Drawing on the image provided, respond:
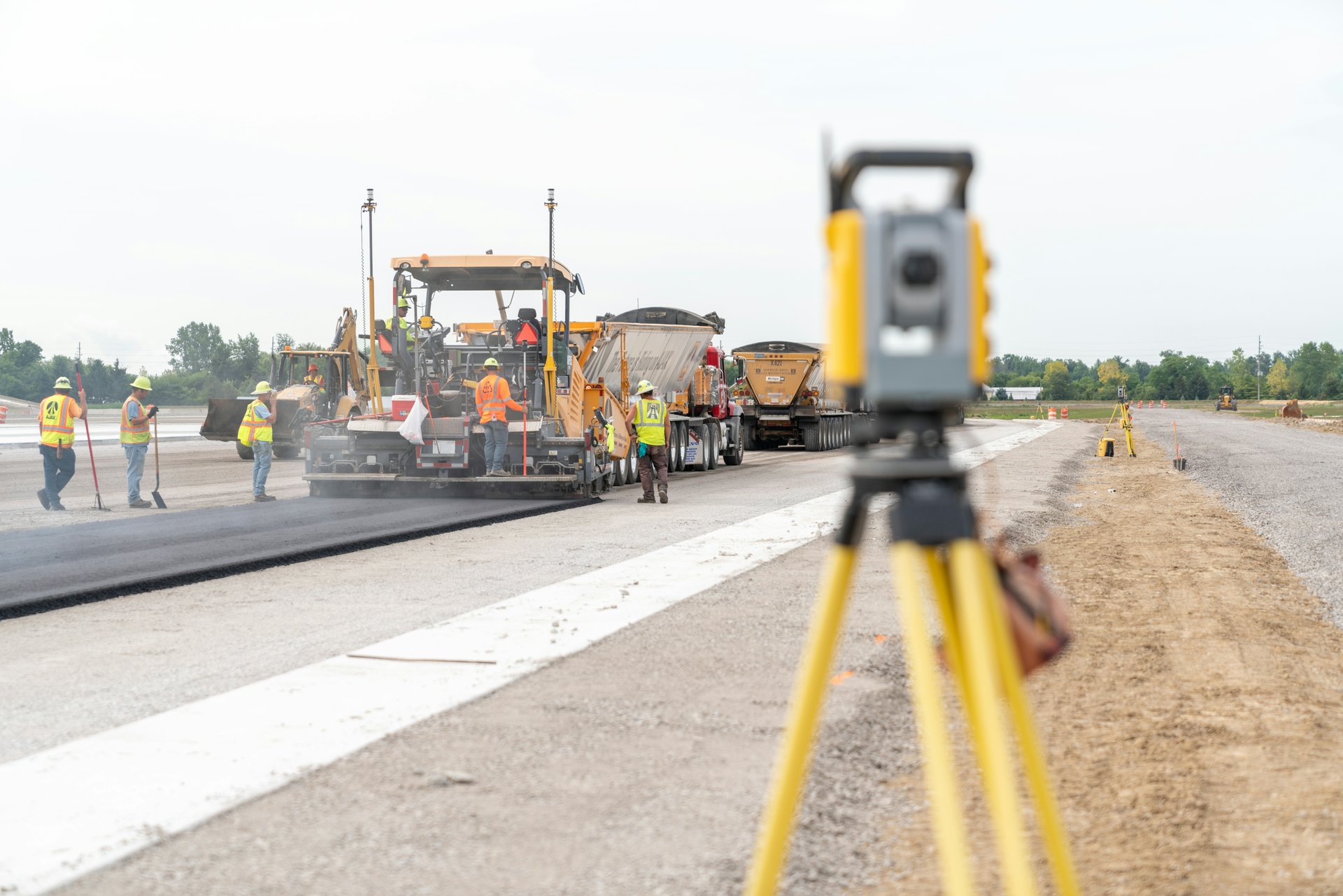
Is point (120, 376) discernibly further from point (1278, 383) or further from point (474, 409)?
point (1278, 383)

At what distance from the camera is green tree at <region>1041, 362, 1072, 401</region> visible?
17038 centimetres

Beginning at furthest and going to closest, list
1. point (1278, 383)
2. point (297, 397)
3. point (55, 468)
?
point (1278, 383) → point (297, 397) → point (55, 468)

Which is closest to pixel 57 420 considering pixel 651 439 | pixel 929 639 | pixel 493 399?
pixel 493 399

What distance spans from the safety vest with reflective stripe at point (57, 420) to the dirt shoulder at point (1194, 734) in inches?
501

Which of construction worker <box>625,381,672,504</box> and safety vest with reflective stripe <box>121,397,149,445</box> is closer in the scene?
construction worker <box>625,381,672,504</box>

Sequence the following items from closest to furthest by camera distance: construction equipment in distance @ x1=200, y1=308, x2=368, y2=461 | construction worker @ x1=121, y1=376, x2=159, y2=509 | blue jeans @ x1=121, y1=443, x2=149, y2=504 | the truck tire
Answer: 1. construction worker @ x1=121, y1=376, x2=159, y2=509
2. blue jeans @ x1=121, y1=443, x2=149, y2=504
3. construction equipment in distance @ x1=200, y1=308, x2=368, y2=461
4. the truck tire

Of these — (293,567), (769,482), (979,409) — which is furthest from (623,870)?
(979,409)

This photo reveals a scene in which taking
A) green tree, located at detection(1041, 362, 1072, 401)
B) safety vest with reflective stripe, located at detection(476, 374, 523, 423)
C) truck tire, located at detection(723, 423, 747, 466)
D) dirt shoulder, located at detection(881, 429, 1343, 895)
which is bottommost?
dirt shoulder, located at detection(881, 429, 1343, 895)

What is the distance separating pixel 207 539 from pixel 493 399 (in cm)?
514

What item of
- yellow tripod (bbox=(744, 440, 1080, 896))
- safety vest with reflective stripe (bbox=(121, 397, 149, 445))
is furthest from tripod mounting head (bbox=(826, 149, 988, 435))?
safety vest with reflective stripe (bbox=(121, 397, 149, 445))

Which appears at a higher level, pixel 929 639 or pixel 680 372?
pixel 680 372

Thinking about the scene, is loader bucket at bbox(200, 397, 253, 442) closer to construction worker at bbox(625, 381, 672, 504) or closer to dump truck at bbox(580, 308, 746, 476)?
dump truck at bbox(580, 308, 746, 476)

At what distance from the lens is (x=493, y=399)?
1662 centimetres

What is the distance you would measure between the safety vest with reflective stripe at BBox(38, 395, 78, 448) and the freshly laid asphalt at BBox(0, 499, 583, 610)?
1980mm
